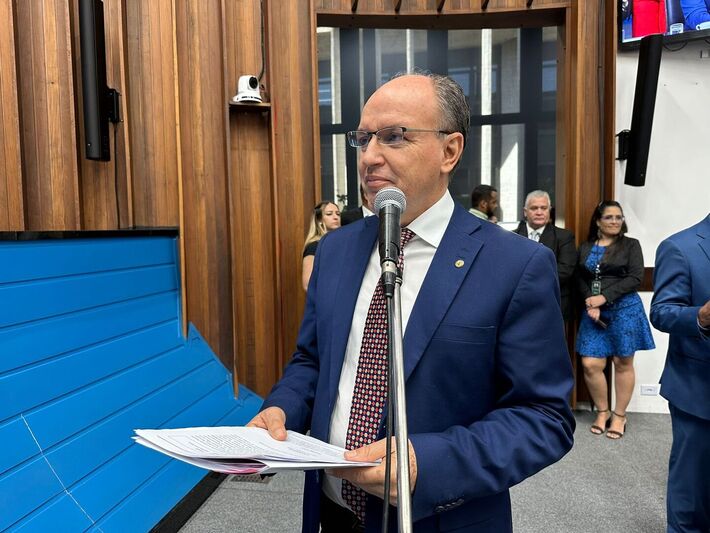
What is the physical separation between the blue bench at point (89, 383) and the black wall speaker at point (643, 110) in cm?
317

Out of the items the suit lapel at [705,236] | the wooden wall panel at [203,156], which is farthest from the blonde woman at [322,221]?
the suit lapel at [705,236]

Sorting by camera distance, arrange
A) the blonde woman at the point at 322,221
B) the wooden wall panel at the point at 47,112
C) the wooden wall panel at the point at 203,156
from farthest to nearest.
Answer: the blonde woman at the point at 322,221 < the wooden wall panel at the point at 203,156 < the wooden wall panel at the point at 47,112

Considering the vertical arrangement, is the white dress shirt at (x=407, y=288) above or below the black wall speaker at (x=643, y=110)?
below

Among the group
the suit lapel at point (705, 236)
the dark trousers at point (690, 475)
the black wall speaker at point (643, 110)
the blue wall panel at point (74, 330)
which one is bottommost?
the dark trousers at point (690, 475)

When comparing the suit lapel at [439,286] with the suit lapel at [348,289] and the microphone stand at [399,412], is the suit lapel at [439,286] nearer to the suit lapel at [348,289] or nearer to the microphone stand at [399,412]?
the suit lapel at [348,289]

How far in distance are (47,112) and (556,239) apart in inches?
130

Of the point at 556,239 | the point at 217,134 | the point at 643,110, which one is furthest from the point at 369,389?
Answer: the point at 643,110

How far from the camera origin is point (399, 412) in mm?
631

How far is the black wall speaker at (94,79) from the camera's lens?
2545 millimetres

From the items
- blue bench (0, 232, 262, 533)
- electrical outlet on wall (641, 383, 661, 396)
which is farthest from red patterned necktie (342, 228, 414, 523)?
electrical outlet on wall (641, 383, 661, 396)

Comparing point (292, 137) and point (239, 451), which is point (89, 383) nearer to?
point (239, 451)

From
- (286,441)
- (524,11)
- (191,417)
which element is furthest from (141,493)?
(524,11)

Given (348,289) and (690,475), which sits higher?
(348,289)

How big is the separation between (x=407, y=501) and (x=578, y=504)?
2599 mm
